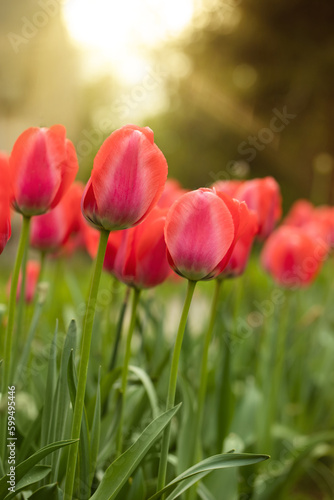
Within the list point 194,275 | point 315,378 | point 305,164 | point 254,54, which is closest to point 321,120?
point 305,164

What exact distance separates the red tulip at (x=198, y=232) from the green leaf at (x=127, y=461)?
127 millimetres

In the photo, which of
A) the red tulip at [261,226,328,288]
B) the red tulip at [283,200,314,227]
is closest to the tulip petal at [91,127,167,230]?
the red tulip at [261,226,328,288]

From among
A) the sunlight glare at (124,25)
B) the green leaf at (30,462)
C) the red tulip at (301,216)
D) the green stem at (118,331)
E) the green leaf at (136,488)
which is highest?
the sunlight glare at (124,25)

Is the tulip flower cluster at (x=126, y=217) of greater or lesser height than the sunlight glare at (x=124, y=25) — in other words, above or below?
below

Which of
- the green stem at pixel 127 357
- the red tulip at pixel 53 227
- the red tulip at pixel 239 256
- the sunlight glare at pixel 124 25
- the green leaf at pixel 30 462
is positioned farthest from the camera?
the sunlight glare at pixel 124 25

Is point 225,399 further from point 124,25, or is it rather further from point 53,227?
point 124,25

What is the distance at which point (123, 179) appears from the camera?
0.46 m

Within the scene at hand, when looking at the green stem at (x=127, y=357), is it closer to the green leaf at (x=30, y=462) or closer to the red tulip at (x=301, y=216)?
the green leaf at (x=30, y=462)

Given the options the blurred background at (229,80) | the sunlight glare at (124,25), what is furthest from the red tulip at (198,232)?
the blurred background at (229,80)

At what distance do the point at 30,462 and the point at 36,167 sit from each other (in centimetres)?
26

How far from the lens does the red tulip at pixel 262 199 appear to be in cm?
93

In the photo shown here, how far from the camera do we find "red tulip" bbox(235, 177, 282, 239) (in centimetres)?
93

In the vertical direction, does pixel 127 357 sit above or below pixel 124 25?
below

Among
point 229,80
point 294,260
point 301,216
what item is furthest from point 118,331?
point 229,80
